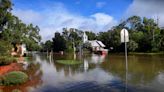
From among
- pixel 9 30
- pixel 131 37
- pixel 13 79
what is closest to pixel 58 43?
pixel 131 37

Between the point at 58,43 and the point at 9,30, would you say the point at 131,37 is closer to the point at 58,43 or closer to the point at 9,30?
the point at 58,43

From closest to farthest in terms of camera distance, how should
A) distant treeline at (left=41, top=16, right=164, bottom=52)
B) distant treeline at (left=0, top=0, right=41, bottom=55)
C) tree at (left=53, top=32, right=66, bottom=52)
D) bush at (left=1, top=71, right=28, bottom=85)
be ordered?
bush at (left=1, top=71, right=28, bottom=85) → distant treeline at (left=0, top=0, right=41, bottom=55) → distant treeline at (left=41, top=16, right=164, bottom=52) → tree at (left=53, top=32, right=66, bottom=52)

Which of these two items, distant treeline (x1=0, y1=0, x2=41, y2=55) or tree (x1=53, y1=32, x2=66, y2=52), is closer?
distant treeline (x1=0, y1=0, x2=41, y2=55)

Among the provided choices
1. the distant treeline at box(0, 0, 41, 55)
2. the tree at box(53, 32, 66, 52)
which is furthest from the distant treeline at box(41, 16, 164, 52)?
the distant treeline at box(0, 0, 41, 55)

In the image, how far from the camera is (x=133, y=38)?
7988 cm

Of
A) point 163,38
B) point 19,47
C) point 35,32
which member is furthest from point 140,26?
point 19,47

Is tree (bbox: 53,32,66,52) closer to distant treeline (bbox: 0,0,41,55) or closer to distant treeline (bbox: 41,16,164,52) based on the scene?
distant treeline (bbox: 41,16,164,52)

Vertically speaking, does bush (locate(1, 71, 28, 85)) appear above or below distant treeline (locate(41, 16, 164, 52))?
below

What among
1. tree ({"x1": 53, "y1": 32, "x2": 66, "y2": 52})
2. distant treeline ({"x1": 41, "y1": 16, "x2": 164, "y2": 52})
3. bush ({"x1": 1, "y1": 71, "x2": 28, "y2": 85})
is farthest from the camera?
tree ({"x1": 53, "y1": 32, "x2": 66, "y2": 52})

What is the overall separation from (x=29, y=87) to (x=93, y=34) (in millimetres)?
104309

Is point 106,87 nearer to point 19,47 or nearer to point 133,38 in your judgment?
point 19,47

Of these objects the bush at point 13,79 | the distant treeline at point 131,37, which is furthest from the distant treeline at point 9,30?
the distant treeline at point 131,37

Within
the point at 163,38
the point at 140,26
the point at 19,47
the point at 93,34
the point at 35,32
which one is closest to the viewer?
the point at 19,47

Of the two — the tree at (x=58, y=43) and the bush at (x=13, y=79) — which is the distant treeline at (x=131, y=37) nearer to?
the tree at (x=58, y=43)
